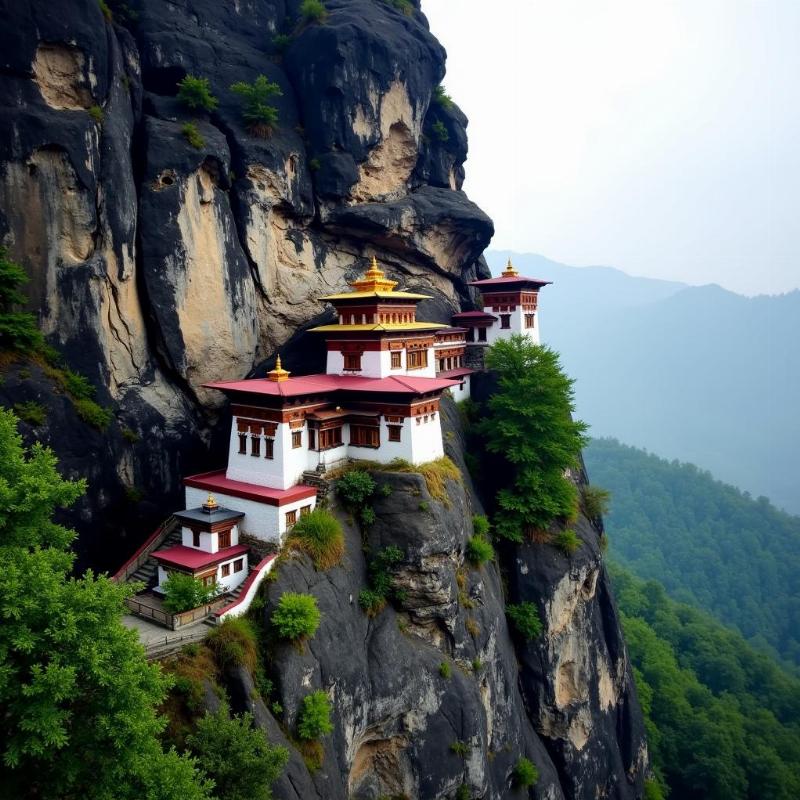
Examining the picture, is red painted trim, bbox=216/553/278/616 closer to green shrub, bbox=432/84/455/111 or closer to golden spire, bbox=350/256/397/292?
golden spire, bbox=350/256/397/292

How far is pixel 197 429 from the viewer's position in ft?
82.3

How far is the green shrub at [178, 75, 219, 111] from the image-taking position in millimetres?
25734

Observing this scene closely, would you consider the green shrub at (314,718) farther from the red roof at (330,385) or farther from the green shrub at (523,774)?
the green shrub at (523,774)

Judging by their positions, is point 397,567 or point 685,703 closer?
point 397,567

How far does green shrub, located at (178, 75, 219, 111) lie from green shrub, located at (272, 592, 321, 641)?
20782mm

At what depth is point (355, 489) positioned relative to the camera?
21219 millimetres

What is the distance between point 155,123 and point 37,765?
880 inches

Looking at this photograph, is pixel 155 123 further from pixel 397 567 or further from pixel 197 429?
pixel 397 567

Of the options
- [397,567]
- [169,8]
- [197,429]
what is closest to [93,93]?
[169,8]

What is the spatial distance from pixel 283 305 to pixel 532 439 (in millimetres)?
13110

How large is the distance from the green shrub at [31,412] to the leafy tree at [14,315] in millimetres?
1942

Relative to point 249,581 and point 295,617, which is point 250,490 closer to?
point 249,581

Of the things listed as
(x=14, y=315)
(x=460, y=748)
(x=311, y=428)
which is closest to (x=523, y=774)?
(x=460, y=748)

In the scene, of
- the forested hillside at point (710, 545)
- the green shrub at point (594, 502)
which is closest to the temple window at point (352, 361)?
the green shrub at point (594, 502)
